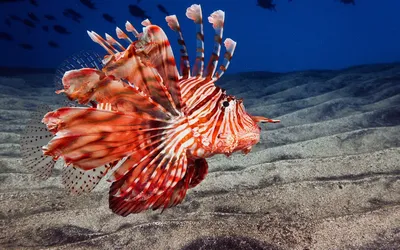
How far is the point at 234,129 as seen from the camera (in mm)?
1783

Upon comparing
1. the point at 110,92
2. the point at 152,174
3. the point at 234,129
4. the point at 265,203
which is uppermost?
the point at 110,92

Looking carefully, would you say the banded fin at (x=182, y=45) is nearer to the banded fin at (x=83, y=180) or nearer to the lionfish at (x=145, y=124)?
the lionfish at (x=145, y=124)

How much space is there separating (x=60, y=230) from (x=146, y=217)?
654mm

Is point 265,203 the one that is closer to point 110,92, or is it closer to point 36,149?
point 110,92

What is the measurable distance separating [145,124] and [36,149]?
1.25 meters

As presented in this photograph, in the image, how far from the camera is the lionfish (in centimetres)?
142

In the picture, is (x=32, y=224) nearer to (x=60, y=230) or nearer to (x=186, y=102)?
(x=60, y=230)

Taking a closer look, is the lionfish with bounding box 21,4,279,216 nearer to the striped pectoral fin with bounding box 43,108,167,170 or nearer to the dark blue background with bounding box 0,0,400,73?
the striped pectoral fin with bounding box 43,108,167,170

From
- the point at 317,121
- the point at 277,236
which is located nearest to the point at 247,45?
the point at 317,121

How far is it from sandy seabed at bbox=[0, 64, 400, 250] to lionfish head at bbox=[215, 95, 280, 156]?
0.66m

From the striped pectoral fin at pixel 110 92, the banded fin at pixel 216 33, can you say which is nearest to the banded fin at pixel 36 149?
the striped pectoral fin at pixel 110 92

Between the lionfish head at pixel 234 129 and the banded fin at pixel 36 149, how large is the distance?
1423mm

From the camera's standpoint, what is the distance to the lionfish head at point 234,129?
5.80ft

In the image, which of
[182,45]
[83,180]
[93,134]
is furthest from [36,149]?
[182,45]
